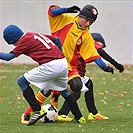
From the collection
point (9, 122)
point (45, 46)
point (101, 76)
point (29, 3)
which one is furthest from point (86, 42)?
point (29, 3)

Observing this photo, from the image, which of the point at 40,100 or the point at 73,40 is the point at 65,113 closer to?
the point at 40,100

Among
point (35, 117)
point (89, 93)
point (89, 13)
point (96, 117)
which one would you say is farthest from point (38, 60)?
point (96, 117)

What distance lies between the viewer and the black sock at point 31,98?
23.5ft

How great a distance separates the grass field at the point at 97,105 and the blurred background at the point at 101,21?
2.44 meters

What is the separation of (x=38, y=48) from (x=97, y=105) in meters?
2.77

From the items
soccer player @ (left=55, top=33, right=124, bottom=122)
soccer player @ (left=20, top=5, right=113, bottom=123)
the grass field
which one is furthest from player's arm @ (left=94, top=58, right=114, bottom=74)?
the grass field

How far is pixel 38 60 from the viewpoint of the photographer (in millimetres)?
7082

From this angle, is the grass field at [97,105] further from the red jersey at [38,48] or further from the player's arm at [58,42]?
the player's arm at [58,42]

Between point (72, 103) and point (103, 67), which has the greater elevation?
point (103, 67)

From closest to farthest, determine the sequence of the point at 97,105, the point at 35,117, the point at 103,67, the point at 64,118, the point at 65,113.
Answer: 1. the point at 35,117
2. the point at 103,67
3. the point at 64,118
4. the point at 65,113
5. the point at 97,105

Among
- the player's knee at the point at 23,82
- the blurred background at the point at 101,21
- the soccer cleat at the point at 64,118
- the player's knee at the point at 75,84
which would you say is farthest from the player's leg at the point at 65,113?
the blurred background at the point at 101,21

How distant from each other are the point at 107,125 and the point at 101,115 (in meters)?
0.87

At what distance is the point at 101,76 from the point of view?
14453mm

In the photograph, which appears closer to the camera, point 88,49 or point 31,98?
point 31,98
